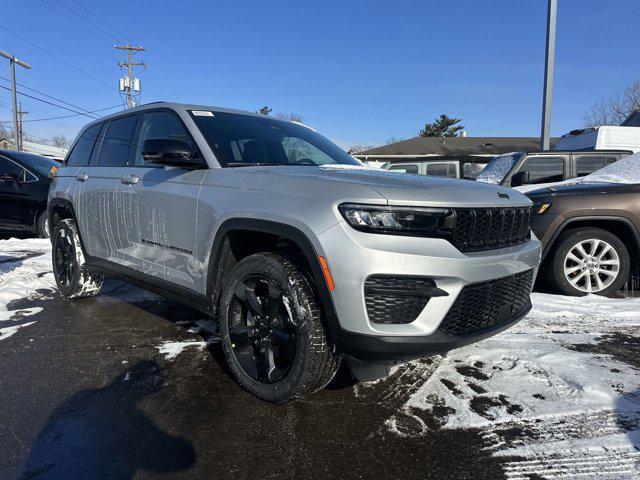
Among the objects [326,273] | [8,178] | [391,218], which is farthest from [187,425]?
[8,178]

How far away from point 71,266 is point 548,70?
12135 mm

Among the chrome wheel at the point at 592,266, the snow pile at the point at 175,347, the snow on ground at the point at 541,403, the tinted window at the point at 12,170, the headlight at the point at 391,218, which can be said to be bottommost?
the snow pile at the point at 175,347

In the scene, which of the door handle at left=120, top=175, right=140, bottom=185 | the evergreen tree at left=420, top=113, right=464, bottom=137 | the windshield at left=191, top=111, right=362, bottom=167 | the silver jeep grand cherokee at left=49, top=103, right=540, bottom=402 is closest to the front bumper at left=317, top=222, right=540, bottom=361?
the silver jeep grand cherokee at left=49, top=103, right=540, bottom=402

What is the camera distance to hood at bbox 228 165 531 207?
2.17m

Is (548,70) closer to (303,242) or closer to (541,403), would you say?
(541,403)

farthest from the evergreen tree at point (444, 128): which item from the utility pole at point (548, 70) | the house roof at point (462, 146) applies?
the utility pole at point (548, 70)

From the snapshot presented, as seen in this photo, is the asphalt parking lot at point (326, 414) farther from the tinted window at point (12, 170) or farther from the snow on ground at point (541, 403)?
the tinted window at point (12, 170)

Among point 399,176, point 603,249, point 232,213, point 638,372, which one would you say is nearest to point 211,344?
point 232,213

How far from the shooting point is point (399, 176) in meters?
2.65

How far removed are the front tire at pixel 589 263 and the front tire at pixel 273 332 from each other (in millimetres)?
3355

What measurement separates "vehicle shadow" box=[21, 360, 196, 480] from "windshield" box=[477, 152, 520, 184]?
18.4 feet

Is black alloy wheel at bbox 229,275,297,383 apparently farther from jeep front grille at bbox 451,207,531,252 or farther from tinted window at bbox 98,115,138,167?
tinted window at bbox 98,115,138,167

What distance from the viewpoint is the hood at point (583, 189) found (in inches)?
182

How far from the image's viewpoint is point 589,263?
15.4ft
